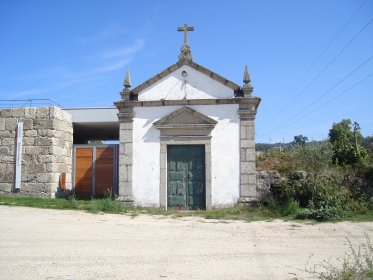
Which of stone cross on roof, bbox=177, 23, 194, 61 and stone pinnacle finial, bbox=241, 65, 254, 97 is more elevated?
stone cross on roof, bbox=177, 23, 194, 61

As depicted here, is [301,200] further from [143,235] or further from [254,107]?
[143,235]

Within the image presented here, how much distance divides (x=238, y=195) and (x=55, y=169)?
7.81 meters

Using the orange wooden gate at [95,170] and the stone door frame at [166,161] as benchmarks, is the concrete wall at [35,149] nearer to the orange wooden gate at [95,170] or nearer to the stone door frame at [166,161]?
the orange wooden gate at [95,170]

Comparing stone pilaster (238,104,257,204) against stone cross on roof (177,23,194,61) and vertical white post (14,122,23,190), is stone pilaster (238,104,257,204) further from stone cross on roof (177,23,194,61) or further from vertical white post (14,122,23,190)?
vertical white post (14,122,23,190)

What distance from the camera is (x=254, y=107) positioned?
12945 millimetres

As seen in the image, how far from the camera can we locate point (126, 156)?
13.2m

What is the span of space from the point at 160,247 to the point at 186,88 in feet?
24.8

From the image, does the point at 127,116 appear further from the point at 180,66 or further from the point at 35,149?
the point at 35,149

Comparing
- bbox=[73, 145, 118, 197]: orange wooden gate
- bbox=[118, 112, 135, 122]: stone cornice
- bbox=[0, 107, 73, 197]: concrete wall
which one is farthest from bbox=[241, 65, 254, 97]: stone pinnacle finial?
bbox=[0, 107, 73, 197]: concrete wall

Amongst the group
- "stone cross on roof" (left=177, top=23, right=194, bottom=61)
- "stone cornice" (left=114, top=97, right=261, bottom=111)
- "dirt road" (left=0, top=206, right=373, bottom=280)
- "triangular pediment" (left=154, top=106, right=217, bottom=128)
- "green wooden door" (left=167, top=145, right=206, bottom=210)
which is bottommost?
"dirt road" (left=0, top=206, right=373, bottom=280)

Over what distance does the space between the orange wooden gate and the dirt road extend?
19.3 ft

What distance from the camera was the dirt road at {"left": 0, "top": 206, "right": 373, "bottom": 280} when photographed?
5270 millimetres

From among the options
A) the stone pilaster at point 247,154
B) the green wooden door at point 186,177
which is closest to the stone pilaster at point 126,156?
the green wooden door at point 186,177

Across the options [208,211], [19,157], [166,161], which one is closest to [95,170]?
[19,157]
